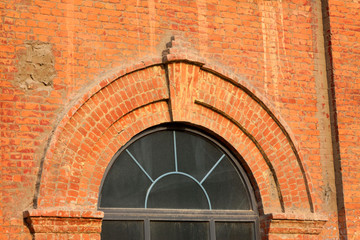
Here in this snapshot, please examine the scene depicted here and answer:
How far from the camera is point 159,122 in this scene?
8.15 meters

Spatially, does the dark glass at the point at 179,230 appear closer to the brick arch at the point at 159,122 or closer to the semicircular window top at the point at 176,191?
the semicircular window top at the point at 176,191

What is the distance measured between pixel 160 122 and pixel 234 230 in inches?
70.8

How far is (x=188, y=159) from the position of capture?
27.4 ft

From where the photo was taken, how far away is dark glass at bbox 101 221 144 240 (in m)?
7.66

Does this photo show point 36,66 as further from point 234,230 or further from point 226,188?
point 234,230

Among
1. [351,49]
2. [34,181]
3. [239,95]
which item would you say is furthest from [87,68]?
[351,49]

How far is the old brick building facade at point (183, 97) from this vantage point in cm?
732

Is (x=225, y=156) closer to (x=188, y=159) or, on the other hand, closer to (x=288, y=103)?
(x=188, y=159)

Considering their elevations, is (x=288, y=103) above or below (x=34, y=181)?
above

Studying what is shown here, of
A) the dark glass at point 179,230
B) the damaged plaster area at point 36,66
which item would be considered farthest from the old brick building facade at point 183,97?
the dark glass at point 179,230

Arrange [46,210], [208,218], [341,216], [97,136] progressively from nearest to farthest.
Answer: [46,210] → [97,136] → [208,218] → [341,216]

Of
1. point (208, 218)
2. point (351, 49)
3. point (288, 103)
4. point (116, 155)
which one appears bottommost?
point (208, 218)

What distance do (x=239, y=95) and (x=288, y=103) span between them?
80cm

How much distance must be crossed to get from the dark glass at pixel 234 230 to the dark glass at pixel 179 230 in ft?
0.60
